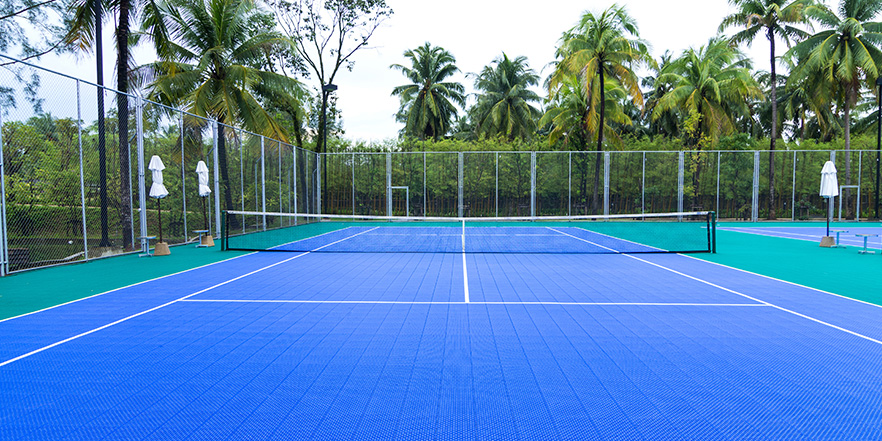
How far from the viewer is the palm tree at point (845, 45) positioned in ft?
80.2

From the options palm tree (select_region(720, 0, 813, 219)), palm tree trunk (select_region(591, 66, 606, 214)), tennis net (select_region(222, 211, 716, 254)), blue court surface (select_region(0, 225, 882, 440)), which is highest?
palm tree (select_region(720, 0, 813, 219))

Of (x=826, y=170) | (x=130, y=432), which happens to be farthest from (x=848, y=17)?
(x=130, y=432)

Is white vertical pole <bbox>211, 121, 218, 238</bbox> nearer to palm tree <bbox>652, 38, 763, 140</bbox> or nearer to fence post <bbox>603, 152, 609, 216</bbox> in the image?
fence post <bbox>603, 152, 609, 216</bbox>

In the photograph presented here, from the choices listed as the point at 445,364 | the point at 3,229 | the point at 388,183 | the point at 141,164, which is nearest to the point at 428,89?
the point at 388,183

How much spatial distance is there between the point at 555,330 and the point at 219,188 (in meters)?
13.0

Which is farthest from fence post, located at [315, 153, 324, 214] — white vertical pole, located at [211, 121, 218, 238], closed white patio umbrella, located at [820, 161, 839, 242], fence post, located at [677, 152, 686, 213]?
closed white patio umbrella, located at [820, 161, 839, 242]

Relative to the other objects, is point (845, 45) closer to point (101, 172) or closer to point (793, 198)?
point (793, 198)

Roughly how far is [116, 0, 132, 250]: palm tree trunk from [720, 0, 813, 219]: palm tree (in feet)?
83.7

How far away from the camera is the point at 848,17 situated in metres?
25.4

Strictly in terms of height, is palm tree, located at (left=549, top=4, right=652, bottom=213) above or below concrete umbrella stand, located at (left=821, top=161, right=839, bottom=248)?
above

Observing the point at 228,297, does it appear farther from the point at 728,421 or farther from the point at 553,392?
the point at 728,421

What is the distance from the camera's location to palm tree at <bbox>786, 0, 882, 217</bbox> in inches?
962

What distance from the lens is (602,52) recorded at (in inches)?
915

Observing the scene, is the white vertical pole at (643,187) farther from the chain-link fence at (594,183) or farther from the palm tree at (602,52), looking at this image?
the palm tree at (602,52)
